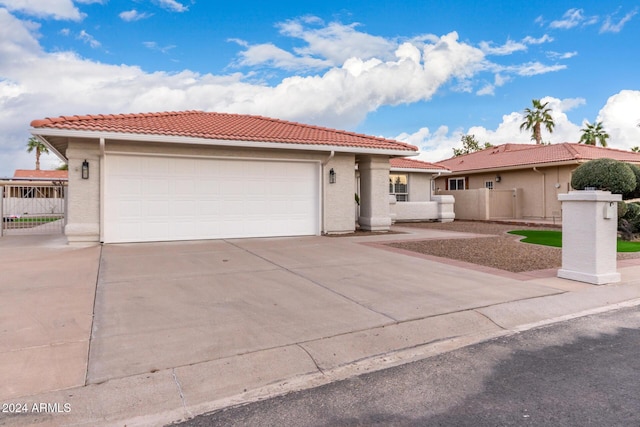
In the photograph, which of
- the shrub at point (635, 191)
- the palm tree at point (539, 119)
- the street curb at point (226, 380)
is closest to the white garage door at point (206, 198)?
the street curb at point (226, 380)

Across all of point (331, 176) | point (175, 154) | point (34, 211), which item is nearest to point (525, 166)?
point (331, 176)

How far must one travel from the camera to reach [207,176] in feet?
42.1

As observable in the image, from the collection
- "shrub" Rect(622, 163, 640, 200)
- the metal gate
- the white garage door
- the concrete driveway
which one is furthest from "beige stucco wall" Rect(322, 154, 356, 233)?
the metal gate

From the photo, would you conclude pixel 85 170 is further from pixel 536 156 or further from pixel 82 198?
pixel 536 156

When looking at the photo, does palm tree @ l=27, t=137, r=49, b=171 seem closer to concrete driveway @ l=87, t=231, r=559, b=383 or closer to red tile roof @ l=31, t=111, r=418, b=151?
red tile roof @ l=31, t=111, r=418, b=151

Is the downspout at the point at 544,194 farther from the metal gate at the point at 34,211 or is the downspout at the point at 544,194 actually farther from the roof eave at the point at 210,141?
the metal gate at the point at 34,211

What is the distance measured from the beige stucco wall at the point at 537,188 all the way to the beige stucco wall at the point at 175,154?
470 inches

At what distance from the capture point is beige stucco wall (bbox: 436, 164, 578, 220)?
72.0 ft

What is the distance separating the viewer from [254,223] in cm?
1343

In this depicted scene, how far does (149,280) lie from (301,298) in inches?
113

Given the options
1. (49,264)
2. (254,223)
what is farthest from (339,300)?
(254,223)

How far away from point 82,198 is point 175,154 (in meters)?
2.77

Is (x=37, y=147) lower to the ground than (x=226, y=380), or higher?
higher

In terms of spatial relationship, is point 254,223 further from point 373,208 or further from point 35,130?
point 35,130
